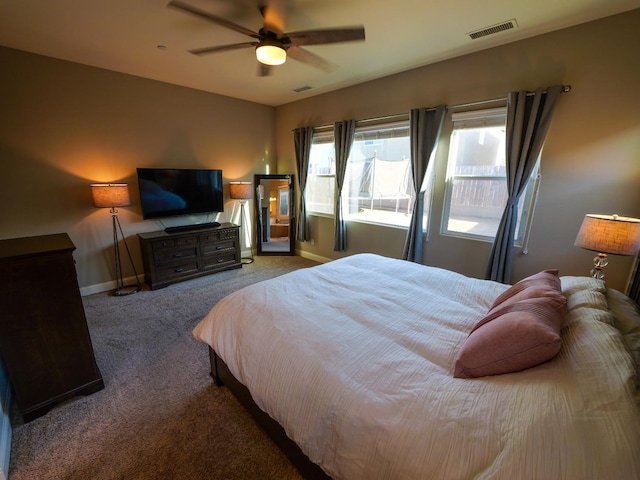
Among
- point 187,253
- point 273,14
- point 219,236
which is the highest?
point 273,14

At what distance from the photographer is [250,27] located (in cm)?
239

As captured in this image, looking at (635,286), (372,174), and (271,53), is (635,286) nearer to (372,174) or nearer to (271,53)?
(372,174)

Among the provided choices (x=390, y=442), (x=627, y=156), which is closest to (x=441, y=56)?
(x=627, y=156)

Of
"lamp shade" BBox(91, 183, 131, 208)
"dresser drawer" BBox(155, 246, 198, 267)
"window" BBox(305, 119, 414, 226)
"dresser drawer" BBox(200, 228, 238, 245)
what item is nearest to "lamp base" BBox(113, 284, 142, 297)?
"dresser drawer" BBox(155, 246, 198, 267)

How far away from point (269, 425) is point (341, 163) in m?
3.43

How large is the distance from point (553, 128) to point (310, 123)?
10.5 feet

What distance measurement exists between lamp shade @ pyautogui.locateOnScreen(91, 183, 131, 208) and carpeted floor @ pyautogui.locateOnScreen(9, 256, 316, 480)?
146 centimetres

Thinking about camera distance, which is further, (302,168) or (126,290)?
(302,168)

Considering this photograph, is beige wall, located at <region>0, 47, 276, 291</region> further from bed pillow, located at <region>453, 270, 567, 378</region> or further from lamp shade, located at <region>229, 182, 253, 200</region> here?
bed pillow, located at <region>453, 270, 567, 378</region>

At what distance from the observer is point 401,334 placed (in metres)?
1.36

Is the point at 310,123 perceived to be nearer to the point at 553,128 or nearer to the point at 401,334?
→ the point at 553,128

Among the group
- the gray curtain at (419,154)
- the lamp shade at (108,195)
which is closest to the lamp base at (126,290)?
the lamp shade at (108,195)

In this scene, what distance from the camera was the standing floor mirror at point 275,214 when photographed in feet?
15.8

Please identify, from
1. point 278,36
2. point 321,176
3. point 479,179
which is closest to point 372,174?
point 321,176
